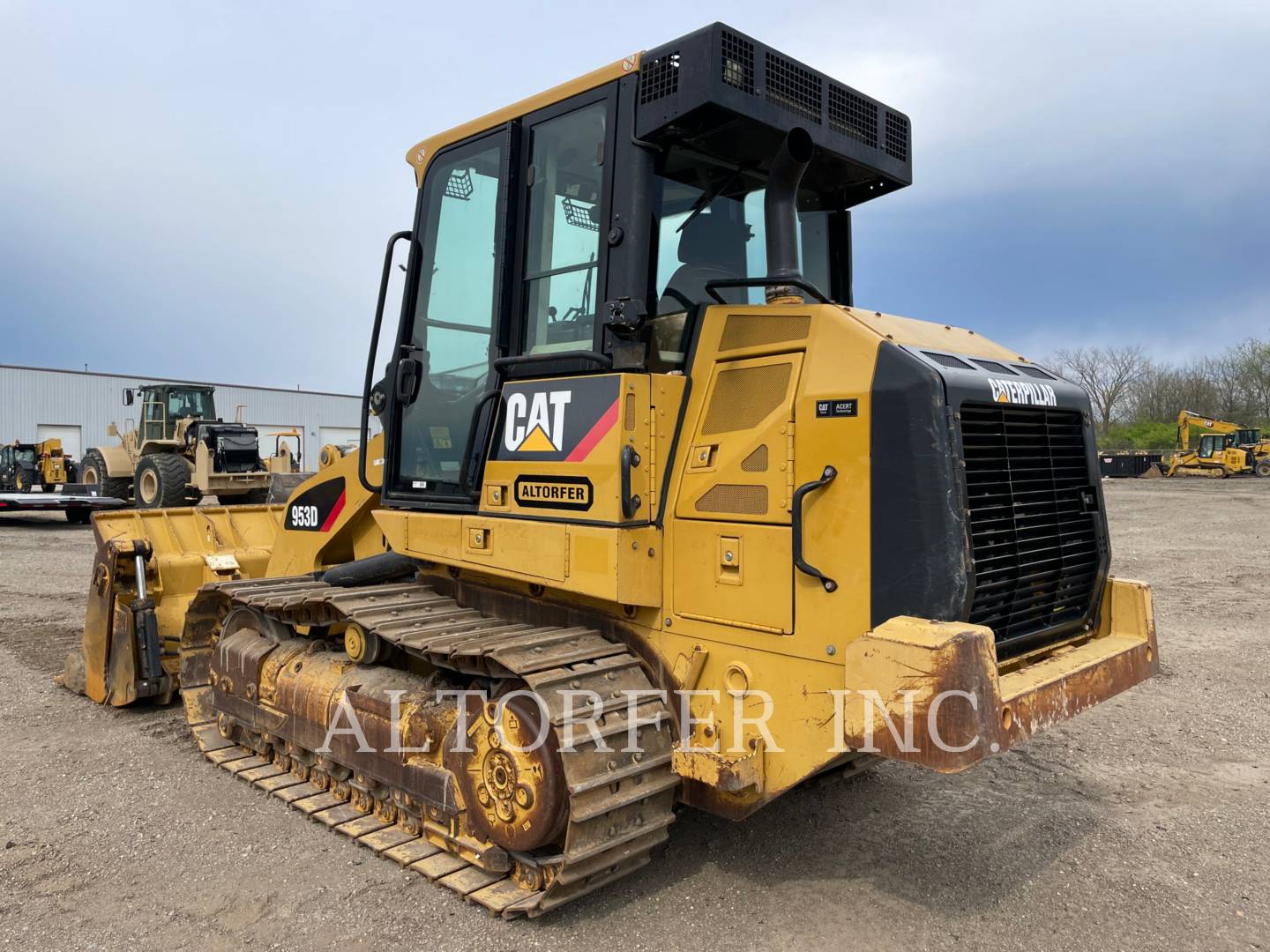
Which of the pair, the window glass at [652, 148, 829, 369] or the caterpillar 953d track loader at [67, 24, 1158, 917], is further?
the window glass at [652, 148, 829, 369]

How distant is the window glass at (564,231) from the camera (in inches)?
151

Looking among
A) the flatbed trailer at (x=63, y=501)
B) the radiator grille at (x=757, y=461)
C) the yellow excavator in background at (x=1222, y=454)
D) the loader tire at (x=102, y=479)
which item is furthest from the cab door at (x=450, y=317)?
the yellow excavator in background at (x=1222, y=454)

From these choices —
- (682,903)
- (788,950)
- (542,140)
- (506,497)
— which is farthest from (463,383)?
(788,950)

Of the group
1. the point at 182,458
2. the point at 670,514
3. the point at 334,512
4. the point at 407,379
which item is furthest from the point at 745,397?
the point at 182,458

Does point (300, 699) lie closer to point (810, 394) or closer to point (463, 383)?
point (463, 383)

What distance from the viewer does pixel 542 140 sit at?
4055 mm

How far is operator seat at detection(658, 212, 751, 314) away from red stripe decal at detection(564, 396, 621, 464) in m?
0.55

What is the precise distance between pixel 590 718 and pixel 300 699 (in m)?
1.97

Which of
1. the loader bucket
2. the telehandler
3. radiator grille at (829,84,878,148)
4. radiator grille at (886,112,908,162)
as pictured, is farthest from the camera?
the telehandler

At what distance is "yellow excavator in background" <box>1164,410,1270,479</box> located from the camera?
39625mm

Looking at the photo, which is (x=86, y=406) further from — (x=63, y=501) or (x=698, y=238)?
(x=698, y=238)

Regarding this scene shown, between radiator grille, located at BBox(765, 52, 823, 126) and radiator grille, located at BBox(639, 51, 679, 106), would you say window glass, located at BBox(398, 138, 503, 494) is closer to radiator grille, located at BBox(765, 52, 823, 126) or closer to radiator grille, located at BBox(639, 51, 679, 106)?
radiator grille, located at BBox(639, 51, 679, 106)

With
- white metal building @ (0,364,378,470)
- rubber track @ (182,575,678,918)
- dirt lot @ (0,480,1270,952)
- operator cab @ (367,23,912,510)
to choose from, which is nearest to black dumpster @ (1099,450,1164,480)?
white metal building @ (0,364,378,470)

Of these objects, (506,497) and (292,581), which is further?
(292,581)
